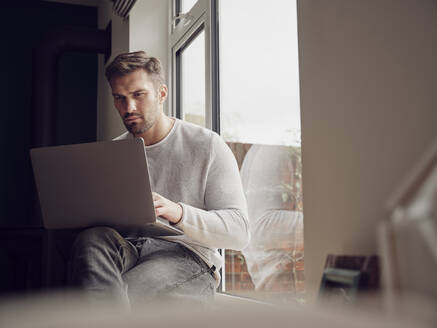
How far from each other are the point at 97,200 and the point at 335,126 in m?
0.69

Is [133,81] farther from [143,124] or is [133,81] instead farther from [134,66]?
[143,124]

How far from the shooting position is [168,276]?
1.36 m

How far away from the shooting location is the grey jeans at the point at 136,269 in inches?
47.1

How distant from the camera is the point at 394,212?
1.08 feet

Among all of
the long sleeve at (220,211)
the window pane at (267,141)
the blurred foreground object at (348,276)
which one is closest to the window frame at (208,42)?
the window pane at (267,141)

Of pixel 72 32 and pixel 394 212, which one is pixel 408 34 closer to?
pixel 394 212

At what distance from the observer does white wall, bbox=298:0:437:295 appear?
0.85 m

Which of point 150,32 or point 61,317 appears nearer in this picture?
point 61,317

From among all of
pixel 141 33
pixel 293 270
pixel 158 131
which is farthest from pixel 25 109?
pixel 293 270

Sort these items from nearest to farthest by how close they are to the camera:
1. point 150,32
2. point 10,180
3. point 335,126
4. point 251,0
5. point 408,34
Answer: point 408,34 < point 335,126 < point 251,0 < point 150,32 < point 10,180

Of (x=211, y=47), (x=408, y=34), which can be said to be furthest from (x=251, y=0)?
(x=408, y=34)

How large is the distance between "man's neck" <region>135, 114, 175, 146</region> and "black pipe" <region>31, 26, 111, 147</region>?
151cm

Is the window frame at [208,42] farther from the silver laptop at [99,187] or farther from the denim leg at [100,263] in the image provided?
the denim leg at [100,263]

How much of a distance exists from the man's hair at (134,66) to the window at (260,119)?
0.42 meters
